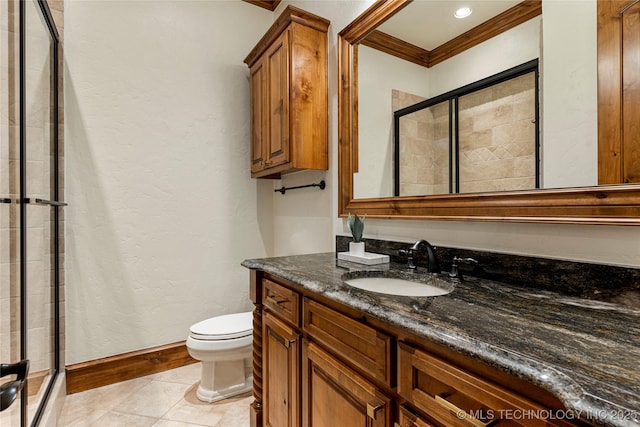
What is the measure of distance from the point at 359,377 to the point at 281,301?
502mm

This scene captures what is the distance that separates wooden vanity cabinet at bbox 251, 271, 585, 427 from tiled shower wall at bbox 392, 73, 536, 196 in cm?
71

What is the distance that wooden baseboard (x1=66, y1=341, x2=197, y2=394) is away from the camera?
1993 millimetres

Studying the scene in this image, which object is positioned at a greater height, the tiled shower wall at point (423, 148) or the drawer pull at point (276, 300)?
the tiled shower wall at point (423, 148)

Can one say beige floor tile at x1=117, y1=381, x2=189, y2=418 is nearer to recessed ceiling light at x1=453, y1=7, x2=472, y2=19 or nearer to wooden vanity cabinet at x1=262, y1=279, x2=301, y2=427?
wooden vanity cabinet at x1=262, y1=279, x2=301, y2=427

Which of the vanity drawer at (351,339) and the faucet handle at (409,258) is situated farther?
the faucet handle at (409,258)

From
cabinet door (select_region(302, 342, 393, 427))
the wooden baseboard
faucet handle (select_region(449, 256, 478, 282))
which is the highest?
faucet handle (select_region(449, 256, 478, 282))

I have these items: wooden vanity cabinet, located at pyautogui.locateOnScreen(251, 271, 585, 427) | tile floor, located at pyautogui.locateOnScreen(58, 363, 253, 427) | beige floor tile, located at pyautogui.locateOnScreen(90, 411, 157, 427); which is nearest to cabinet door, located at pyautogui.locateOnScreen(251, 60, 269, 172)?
wooden vanity cabinet, located at pyautogui.locateOnScreen(251, 271, 585, 427)

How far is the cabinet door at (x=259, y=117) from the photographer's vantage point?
2189mm

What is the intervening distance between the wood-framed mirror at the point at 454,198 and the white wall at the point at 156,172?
103 cm

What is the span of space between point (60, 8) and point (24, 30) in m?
0.79

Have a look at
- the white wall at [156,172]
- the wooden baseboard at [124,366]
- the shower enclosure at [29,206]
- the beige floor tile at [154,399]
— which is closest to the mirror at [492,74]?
the white wall at [156,172]

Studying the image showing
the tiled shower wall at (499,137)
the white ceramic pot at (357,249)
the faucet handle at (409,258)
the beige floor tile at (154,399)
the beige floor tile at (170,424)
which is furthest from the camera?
the beige floor tile at (154,399)

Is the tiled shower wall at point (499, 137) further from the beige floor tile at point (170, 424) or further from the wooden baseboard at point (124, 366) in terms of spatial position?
the wooden baseboard at point (124, 366)

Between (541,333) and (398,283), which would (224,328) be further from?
(541,333)
